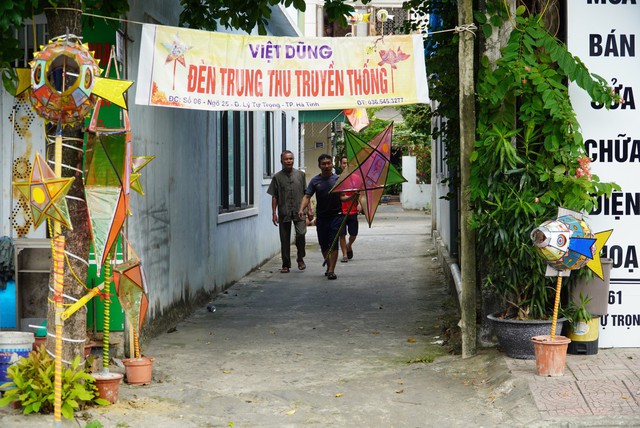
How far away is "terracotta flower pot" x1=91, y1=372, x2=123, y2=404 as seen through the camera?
6418 mm

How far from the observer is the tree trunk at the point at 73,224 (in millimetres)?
6266

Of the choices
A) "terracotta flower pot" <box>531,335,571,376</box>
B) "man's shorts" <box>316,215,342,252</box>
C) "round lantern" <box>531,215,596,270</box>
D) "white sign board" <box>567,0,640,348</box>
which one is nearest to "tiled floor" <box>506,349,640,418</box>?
"terracotta flower pot" <box>531,335,571,376</box>

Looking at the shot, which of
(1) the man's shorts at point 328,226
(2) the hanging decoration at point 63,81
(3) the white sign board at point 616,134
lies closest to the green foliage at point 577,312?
(3) the white sign board at point 616,134

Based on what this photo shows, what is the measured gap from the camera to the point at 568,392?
640cm

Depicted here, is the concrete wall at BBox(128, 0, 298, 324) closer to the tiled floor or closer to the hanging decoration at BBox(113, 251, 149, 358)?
the hanging decoration at BBox(113, 251, 149, 358)

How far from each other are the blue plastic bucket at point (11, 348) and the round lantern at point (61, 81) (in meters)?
1.69

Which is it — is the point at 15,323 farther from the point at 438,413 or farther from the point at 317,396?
the point at 438,413

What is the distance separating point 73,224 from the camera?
20.9 feet

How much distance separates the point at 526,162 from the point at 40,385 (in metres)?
4.28

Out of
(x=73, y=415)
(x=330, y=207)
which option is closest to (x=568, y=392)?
(x=73, y=415)

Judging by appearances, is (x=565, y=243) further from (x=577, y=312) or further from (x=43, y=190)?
(x=43, y=190)

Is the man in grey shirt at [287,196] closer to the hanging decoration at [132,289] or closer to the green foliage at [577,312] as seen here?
the green foliage at [577,312]

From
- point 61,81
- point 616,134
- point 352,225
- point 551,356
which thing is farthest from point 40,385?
point 352,225

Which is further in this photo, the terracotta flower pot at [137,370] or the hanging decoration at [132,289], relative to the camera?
the terracotta flower pot at [137,370]
